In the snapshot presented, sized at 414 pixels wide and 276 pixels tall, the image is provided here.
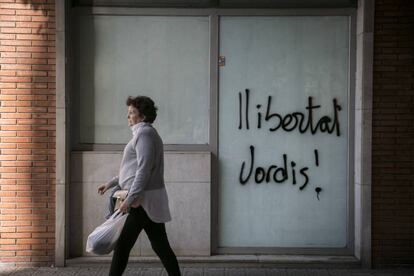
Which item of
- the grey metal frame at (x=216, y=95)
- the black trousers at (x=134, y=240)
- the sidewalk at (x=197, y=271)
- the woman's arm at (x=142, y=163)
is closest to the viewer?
the woman's arm at (x=142, y=163)

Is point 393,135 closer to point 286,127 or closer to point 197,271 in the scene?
point 286,127

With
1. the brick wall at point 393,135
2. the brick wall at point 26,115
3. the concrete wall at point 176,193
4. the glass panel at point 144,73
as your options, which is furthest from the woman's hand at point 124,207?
the brick wall at point 393,135

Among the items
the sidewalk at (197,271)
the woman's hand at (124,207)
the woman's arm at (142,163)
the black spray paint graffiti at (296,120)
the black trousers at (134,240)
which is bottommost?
the sidewalk at (197,271)

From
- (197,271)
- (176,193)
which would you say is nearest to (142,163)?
(176,193)

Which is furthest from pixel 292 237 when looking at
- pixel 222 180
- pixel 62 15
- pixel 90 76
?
pixel 62 15

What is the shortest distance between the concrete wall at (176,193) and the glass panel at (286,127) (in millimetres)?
266

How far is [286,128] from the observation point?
842 cm

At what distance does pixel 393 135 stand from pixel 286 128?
1230 millimetres

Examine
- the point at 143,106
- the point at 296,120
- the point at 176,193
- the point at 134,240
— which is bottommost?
the point at 134,240

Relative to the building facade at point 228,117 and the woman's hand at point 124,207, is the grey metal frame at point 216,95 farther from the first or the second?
the woman's hand at point 124,207

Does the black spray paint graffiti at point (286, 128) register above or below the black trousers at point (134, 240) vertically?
above

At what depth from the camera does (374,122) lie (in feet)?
26.7

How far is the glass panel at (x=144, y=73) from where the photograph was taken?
8430 mm

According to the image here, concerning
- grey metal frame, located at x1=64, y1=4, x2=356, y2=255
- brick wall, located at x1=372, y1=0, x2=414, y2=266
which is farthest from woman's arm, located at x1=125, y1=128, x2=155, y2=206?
brick wall, located at x1=372, y1=0, x2=414, y2=266
